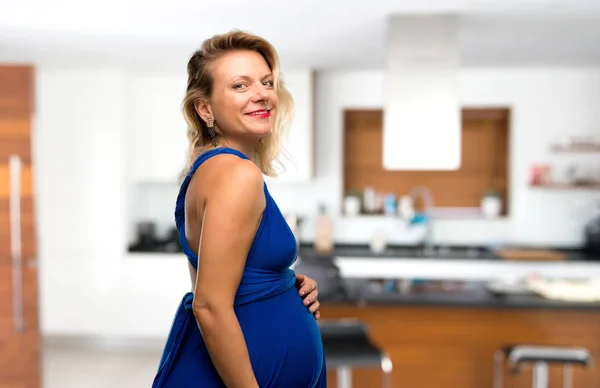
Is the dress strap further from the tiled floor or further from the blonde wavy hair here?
the tiled floor

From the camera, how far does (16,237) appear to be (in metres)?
3.84

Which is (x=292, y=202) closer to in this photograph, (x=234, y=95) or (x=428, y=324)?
(x=428, y=324)

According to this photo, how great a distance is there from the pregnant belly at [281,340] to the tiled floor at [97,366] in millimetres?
3411

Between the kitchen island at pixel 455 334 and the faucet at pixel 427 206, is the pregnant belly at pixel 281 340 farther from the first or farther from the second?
the faucet at pixel 427 206

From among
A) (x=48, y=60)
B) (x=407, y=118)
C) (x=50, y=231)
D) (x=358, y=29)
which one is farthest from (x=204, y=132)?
(x=50, y=231)

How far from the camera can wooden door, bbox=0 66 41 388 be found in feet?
12.6

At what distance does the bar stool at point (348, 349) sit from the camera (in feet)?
9.00

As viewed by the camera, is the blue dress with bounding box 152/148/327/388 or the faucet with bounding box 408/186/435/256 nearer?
the blue dress with bounding box 152/148/327/388

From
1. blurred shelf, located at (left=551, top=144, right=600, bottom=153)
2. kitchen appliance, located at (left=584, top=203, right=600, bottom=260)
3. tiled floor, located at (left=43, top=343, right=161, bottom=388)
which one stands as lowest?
tiled floor, located at (left=43, top=343, right=161, bottom=388)

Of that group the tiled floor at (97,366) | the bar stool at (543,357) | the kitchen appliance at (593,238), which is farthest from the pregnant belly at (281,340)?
the kitchen appliance at (593,238)

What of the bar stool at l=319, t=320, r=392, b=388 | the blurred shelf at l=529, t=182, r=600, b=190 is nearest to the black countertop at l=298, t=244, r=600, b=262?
the blurred shelf at l=529, t=182, r=600, b=190

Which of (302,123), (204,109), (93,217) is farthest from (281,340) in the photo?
(93,217)

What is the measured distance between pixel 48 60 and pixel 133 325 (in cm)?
229

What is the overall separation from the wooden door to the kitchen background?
3.03 ft
